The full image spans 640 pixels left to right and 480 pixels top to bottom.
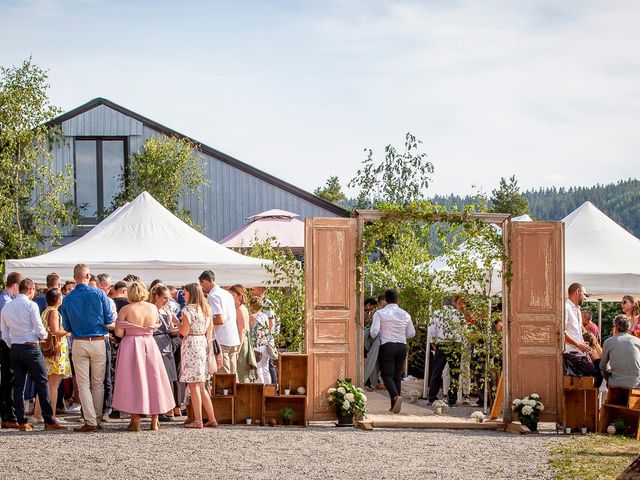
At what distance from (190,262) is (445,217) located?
4655 millimetres

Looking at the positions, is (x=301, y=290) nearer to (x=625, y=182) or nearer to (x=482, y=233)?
(x=482, y=233)

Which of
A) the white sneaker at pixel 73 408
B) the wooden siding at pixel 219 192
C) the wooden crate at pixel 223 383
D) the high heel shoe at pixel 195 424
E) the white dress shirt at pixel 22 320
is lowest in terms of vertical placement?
the white sneaker at pixel 73 408

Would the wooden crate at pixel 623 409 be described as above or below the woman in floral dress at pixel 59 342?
below

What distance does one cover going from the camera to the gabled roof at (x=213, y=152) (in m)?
30.1

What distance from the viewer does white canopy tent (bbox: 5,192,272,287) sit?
1659 cm

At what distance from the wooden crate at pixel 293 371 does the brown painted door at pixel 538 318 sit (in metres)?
2.50

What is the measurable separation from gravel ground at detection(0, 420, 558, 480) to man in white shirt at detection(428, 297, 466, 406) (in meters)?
2.34

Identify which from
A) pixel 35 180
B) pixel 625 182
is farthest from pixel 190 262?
pixel 625 182

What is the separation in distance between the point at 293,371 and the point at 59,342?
278 cm

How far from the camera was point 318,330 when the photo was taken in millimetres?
13273

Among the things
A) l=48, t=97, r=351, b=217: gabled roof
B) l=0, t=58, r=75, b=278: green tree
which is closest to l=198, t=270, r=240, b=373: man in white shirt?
l=0, t=58, r=75, b=278: green tree

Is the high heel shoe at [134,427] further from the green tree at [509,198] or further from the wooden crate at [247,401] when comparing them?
the green tree at [509,198]

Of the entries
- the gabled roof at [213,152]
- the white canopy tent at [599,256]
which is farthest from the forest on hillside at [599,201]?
the white canopy tent at [599,256]

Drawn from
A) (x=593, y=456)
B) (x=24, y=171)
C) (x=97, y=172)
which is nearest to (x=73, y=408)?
(x=593, y=456)
